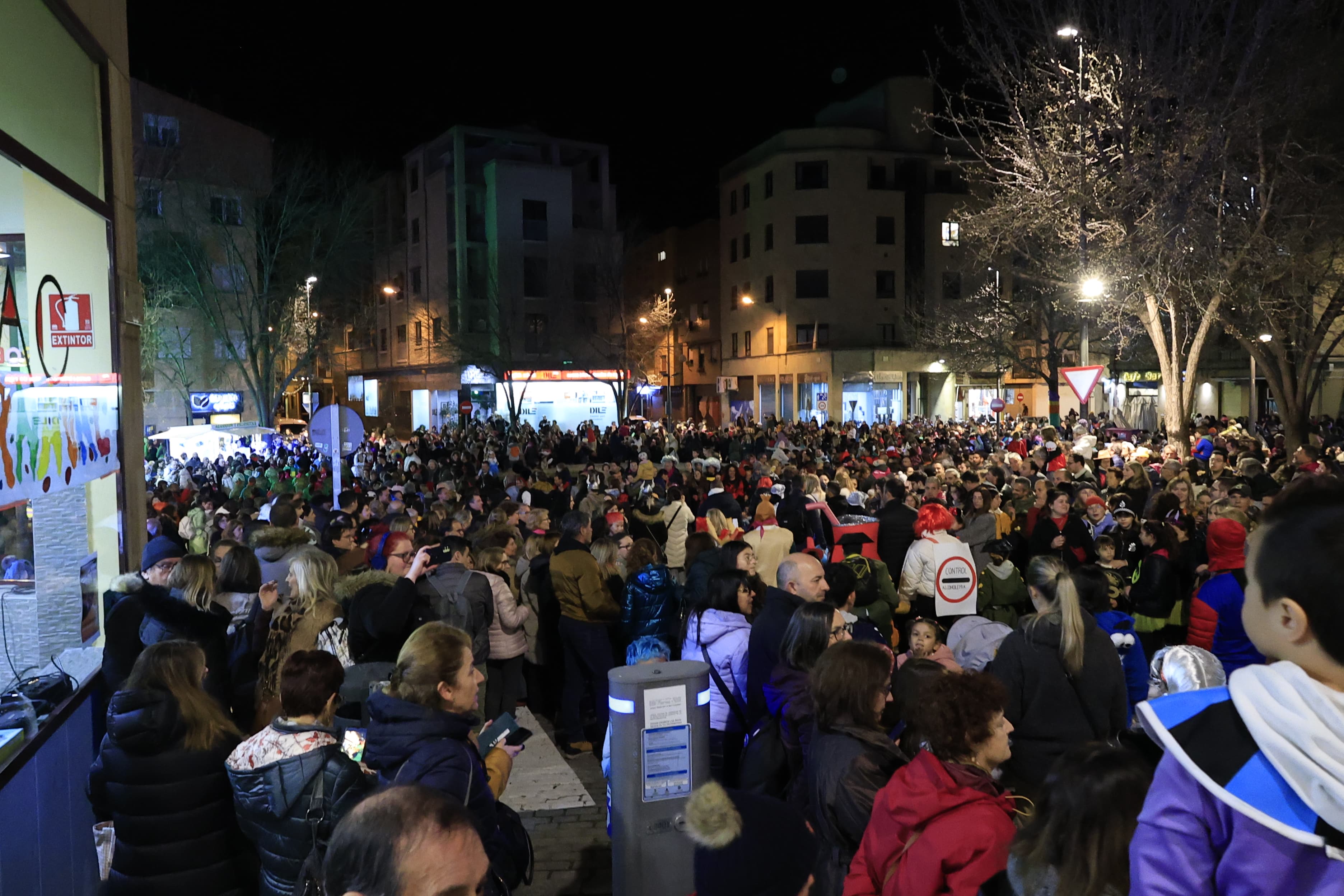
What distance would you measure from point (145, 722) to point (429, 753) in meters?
1.22

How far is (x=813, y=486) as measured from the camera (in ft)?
35.9

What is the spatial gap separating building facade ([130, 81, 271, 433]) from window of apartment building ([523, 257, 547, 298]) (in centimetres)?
1415

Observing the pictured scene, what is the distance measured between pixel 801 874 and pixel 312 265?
34.1 m

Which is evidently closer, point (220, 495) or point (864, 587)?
point (864, 587)

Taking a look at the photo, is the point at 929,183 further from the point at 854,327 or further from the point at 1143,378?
the point at 1143,378

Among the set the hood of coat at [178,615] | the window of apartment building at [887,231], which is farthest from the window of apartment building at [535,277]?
the hood of coat at [178,615]

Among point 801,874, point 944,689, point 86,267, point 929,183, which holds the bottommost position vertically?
point 801,874

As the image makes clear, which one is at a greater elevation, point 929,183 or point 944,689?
point 929,183

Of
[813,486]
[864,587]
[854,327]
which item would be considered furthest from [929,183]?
[864,587]

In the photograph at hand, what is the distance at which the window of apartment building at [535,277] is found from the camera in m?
49.5

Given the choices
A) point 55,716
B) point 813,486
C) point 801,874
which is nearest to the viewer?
point 801,874

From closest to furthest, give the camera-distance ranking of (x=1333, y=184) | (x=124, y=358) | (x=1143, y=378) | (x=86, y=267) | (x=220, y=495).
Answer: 1. (x=86, y=267)
2. (x=124, y=358)
3. (x=220, y=495)
4. (x=1333, y=184)
5. (x=1143, y=378)

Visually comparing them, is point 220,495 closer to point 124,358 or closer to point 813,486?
point 124,358

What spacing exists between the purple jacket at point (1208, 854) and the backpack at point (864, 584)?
5127 mm
